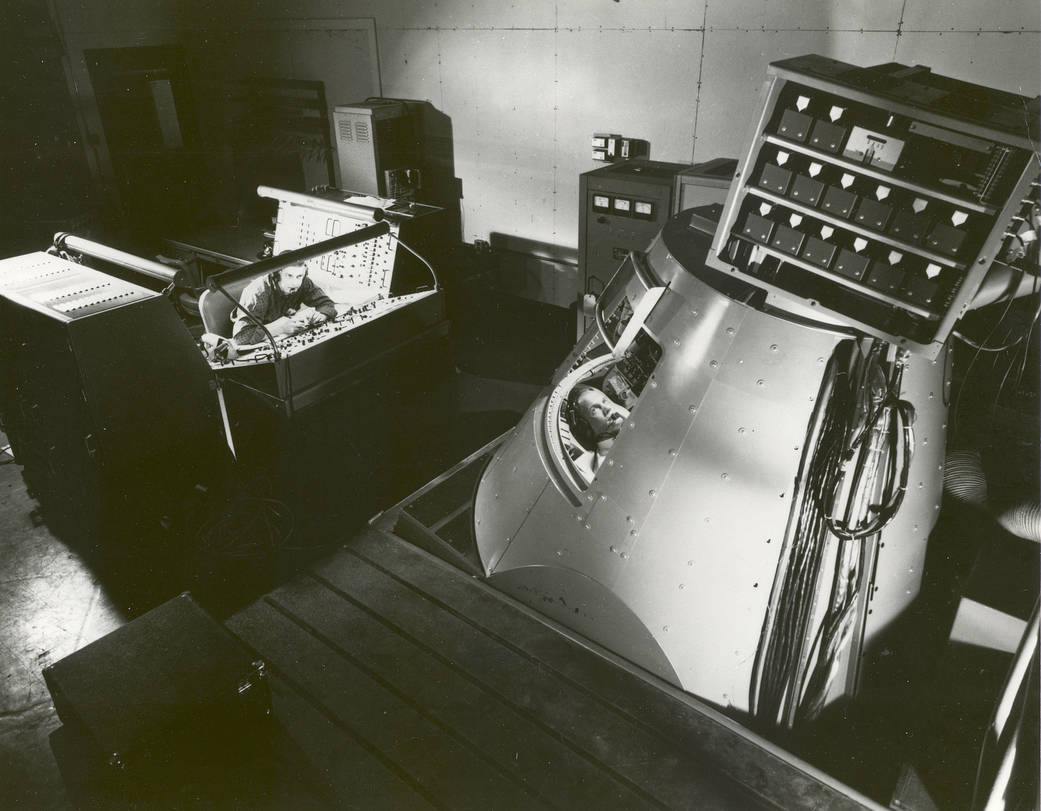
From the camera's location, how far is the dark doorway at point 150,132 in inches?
376

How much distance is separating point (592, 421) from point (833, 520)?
105 centimetres

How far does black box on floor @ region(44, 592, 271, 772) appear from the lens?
2.13 metres

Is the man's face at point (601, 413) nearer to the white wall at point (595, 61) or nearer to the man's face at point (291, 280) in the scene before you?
the white wall at point (595, 61)

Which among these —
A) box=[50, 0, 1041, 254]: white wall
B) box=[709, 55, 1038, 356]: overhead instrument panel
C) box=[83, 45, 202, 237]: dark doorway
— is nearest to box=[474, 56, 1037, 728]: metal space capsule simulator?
box=[709, 55, 1038, 356]: overhead instrument panel

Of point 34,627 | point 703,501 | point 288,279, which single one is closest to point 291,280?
point 288,279

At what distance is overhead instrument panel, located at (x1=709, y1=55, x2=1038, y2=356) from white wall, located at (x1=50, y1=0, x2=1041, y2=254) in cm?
282

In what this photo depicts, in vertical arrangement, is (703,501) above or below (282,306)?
above

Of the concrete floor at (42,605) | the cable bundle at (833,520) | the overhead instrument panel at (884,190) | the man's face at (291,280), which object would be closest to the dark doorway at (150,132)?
the man's face at (291,280)

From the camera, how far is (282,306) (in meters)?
5.36

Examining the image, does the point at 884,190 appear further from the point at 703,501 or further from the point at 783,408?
the point at 703,501

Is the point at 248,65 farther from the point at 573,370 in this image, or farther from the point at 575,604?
the point at 575,604

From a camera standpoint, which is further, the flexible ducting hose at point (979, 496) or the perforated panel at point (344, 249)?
the perforated panel at point (344, 249)

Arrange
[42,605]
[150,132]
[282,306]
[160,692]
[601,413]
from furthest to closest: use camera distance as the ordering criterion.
Result: [150,132]
[282,306]
[42,605]
[601,413]
[160,692]

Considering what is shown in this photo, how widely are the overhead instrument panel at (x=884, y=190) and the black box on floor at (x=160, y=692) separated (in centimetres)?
218
